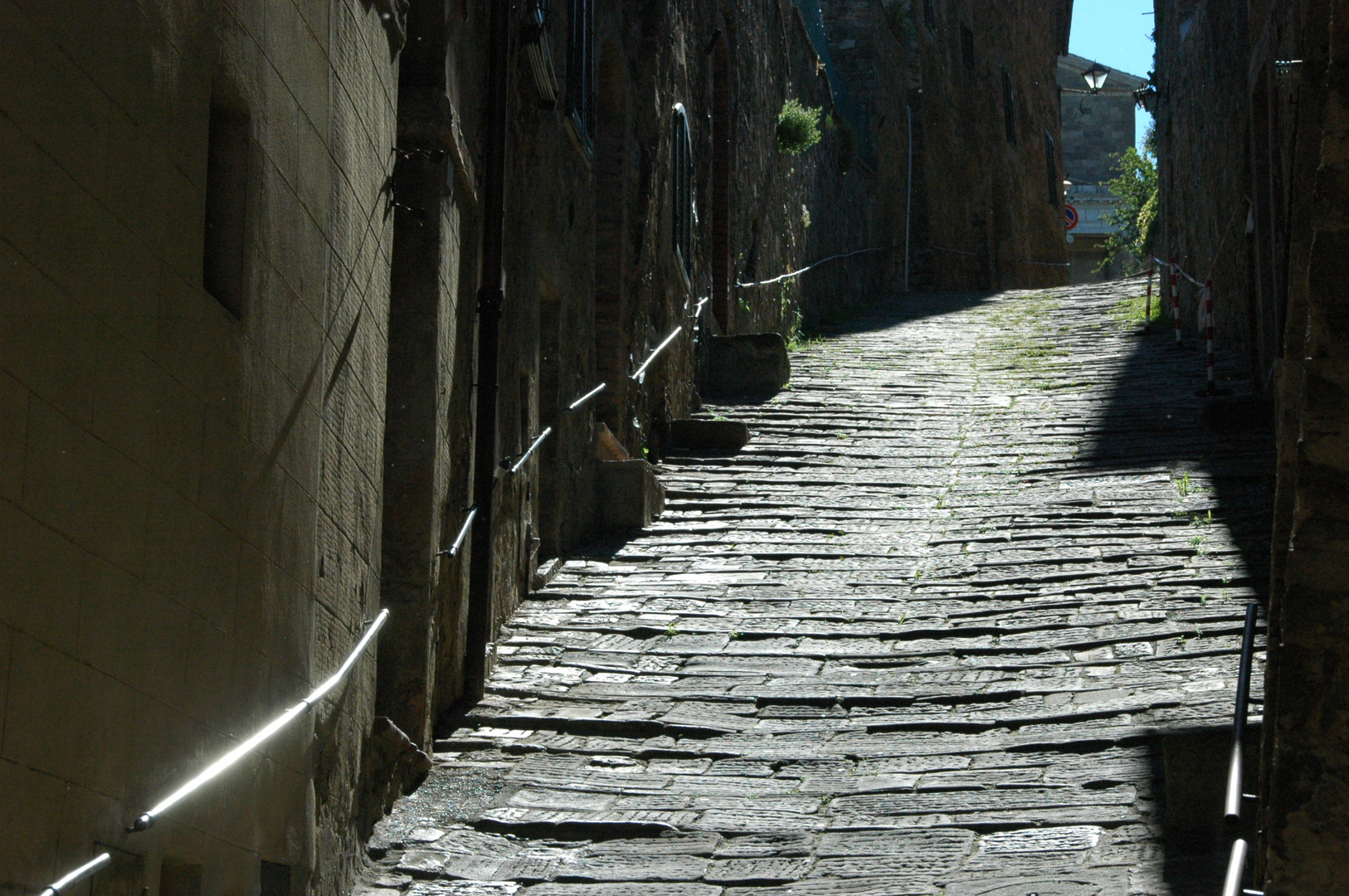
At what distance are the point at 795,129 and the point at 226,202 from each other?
1428 centimetres

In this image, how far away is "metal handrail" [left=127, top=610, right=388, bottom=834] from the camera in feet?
8.96

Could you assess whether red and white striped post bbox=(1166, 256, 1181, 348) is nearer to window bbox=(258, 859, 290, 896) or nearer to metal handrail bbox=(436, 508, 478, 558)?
metal handrail bbox=(436, 508, 478, 558)

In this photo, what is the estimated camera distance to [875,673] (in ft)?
22.3

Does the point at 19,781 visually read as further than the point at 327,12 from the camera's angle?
No

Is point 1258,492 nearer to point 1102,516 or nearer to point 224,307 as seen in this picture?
point 1102,516

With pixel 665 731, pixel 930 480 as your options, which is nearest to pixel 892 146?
pixel 930 480

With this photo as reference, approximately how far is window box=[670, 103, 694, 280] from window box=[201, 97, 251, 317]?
864 cm

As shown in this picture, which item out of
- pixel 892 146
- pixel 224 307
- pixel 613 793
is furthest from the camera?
pixel 892 146

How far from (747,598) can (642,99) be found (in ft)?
14.8

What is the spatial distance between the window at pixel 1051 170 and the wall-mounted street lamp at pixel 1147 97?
14103 millimetres

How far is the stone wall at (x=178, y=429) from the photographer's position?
7.70 ft

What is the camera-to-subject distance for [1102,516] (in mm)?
9008

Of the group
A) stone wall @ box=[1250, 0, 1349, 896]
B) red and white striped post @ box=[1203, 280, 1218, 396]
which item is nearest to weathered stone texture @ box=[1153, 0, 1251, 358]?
red and white striped post @ box=[1203, 280, 1218, 396]

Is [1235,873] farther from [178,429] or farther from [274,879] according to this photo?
[274,879]
